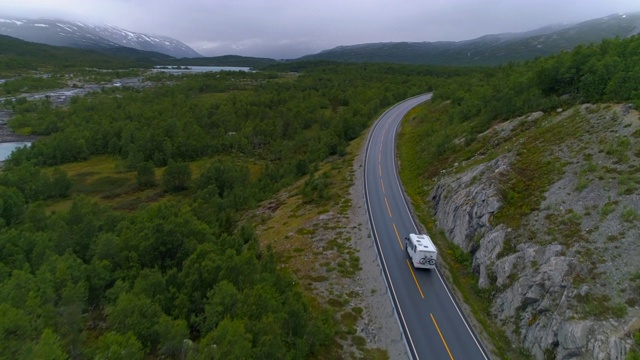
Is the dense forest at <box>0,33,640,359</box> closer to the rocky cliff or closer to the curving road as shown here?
the curving road

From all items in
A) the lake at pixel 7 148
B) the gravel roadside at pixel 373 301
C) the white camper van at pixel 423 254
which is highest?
the lake at pixel 7 148

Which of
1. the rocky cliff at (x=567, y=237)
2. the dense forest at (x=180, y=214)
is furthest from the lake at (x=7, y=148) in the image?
the rocky cliff at (x=567, y=237)

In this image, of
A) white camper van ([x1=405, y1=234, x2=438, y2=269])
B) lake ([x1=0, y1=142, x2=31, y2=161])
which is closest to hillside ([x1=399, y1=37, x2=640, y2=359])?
white camper van ([x1=405, y1=234, x2=438, y2=269])

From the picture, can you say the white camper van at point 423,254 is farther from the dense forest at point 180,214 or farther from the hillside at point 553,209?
the dense forest at point 180,214

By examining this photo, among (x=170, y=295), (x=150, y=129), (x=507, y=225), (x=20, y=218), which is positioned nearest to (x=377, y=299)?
(x=507, y=225)

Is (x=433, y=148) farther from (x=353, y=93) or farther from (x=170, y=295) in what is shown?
(x=353, y=93)
